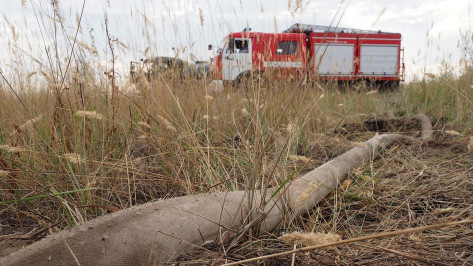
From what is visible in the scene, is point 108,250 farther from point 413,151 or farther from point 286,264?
point 413,151

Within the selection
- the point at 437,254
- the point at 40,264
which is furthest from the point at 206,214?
the point at 437,254

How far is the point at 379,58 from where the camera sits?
12.8 m

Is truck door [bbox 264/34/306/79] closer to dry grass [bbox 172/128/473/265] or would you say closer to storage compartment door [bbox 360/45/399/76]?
dry grass [bbox 172/128/473/265]

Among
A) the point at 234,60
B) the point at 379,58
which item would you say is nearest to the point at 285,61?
the point at 234,60

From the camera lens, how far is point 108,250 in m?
0.80

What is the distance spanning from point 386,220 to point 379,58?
12904 millimetres

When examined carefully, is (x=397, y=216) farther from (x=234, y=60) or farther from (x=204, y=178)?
(x=234, y=60)

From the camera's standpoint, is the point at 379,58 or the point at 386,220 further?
the point at 379,58

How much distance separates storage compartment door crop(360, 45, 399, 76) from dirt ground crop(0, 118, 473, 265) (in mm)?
11178

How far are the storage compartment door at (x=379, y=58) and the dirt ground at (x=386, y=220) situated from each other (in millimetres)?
11178

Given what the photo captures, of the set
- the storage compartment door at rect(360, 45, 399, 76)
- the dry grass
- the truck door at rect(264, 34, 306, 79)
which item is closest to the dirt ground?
the dry grass

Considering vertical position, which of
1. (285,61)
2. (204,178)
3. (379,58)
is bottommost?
(204,178)

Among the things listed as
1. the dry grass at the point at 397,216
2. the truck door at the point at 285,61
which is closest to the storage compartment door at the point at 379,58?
the truck door at the point at 285,61

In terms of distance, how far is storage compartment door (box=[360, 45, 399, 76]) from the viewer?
12.8 metres
